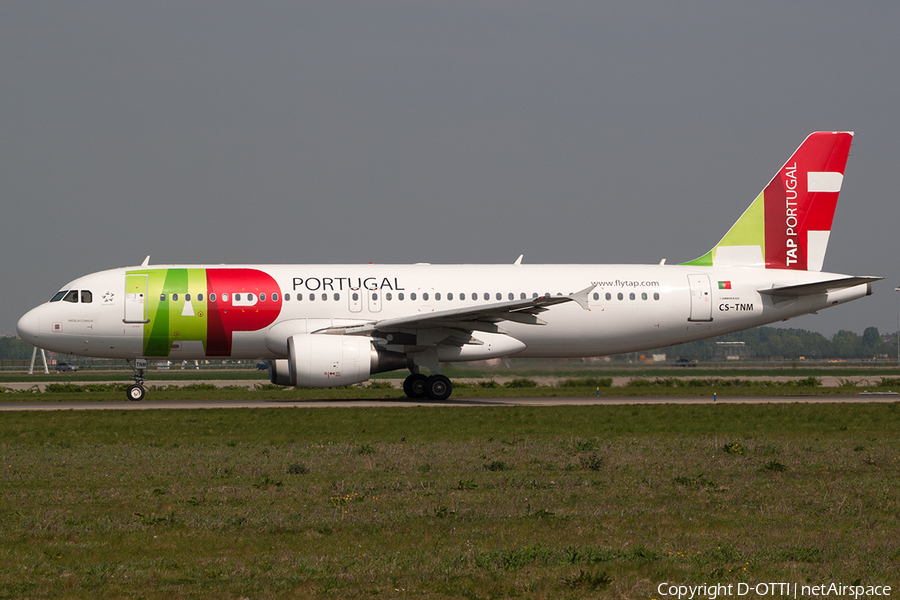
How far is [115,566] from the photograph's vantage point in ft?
23.5

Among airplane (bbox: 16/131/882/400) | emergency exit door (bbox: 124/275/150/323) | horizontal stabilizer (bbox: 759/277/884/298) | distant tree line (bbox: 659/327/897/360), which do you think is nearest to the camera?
airplane (bbox: 16/131/882/400)

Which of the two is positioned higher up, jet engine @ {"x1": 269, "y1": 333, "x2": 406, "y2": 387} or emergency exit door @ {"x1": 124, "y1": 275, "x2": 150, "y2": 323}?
emergency exit door @ {"x1": 124, "y1": 275, "x2": 150, "y2": 323}

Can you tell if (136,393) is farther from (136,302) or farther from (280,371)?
(280,371)

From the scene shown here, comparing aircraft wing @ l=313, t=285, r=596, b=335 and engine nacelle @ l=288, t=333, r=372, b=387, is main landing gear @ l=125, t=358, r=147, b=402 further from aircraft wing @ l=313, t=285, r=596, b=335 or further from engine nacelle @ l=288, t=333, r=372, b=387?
aircraft wing @ l=313, t=285, r=596, b=335

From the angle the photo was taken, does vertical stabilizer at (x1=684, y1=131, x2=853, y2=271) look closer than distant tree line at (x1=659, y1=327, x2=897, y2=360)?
Yes

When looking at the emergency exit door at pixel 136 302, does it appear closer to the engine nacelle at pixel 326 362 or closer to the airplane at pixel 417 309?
the airplane at pixel 417 309

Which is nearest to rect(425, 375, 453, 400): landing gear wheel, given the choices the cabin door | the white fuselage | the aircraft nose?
the white fuselage

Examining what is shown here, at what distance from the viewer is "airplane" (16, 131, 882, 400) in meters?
24.9

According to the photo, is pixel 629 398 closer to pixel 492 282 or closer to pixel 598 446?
pixel 492 282

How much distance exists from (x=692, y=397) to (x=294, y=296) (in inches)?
466

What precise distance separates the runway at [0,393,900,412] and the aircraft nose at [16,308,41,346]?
187 cm

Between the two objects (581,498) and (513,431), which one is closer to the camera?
(581,498)

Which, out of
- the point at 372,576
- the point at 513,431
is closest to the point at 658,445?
the point at 513,431

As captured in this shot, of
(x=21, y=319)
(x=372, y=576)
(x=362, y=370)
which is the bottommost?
(x=372, y=576)
